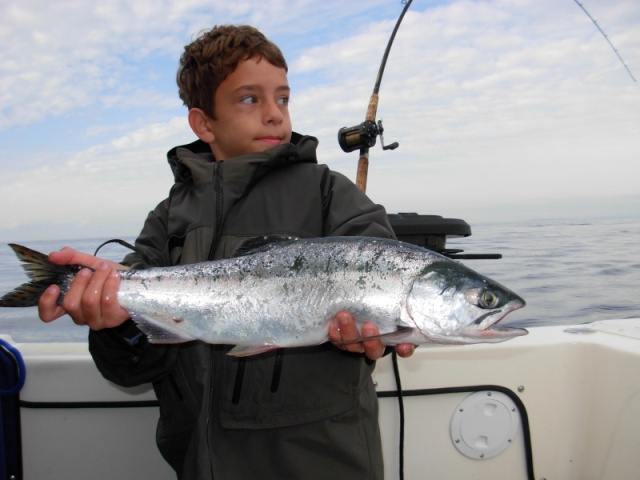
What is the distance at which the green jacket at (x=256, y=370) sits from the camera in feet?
7.66

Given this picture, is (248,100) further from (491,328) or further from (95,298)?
(491,328)

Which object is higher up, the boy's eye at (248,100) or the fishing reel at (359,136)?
the fishing reel at (359,136)

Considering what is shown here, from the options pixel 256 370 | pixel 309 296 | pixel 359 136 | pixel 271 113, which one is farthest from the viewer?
pixel 359 136

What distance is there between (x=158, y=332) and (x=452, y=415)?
2.18 m

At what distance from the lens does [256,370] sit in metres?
2.38

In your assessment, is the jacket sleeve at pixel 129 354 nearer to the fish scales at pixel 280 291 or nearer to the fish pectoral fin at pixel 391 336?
the fish scales at pixel 280 291

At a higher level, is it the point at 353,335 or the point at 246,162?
the point at 246,162

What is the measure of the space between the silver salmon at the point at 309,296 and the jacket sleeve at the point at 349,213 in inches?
7.0

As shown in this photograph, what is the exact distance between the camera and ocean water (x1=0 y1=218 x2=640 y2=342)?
24.6ft

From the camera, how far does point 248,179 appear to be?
2.62 m

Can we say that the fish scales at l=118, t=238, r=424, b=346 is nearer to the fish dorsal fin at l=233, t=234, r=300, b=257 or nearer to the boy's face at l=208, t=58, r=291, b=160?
the fish dorsal fin at l=233, t=234, r=300, b=257

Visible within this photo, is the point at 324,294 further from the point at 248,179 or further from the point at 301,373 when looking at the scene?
the point at 248,179

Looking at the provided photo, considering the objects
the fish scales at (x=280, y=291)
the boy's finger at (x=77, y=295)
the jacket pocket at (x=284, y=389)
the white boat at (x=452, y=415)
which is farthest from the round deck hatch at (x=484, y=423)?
the boy's finger at (x=77, y=295)

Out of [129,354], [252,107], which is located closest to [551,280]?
[252,107]
